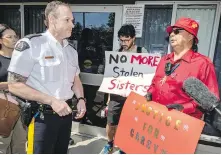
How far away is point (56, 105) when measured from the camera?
5.64 feet

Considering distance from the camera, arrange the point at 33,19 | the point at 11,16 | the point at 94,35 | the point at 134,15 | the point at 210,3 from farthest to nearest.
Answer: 1. the point at 11,16
2. the point at 33,19
3. the point at 94,35
4. the point at 134,15
5. the point at 210,3

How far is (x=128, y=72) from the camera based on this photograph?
3.12 metres

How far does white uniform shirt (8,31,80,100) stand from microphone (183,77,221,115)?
1038mm

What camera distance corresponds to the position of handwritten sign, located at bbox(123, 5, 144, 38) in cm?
381

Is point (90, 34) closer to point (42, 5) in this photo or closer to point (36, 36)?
point (42, 5)

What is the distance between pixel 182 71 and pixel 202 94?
33cm

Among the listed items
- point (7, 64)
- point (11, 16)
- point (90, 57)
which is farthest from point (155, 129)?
point (11, 16)

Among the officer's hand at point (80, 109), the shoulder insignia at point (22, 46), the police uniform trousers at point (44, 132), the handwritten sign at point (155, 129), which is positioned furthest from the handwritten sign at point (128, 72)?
the shoulder insignia at point (22, 46)

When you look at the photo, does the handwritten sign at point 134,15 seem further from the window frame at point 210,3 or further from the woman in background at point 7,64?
the woman in background at point 7,64

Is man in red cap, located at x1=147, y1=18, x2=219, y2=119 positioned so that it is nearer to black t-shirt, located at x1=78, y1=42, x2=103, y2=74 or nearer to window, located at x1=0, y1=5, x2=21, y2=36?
black t-shirt, located at x1=78, y1=42, x2=103, y2=74

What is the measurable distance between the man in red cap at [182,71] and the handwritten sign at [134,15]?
5.47ft

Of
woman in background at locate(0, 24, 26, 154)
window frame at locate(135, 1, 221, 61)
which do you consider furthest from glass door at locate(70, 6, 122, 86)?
woman in background at locate(0, 24, 26, 154)

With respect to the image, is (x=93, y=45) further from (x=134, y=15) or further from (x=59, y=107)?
(x=59, y=107)

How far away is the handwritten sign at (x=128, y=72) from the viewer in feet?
9.82
